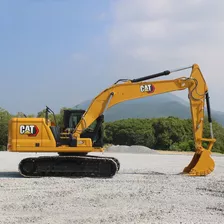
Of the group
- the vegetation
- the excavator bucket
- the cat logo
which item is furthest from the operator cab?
the vegetation

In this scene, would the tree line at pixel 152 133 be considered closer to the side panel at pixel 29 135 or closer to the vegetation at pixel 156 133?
the vegetation at pixel 156 133

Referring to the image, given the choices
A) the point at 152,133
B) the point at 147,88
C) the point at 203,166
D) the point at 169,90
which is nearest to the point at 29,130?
the point at 147,88

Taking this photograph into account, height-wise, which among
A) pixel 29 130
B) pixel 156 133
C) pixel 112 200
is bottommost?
pixel 112 200

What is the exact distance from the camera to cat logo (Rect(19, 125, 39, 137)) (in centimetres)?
1547

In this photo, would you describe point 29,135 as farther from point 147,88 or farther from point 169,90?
point 169,90

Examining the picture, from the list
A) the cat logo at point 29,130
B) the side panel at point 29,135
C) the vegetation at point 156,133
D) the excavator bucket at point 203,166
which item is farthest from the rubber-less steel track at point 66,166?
the vegetation at point 156,133

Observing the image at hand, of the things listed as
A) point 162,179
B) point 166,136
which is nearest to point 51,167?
point 162,179

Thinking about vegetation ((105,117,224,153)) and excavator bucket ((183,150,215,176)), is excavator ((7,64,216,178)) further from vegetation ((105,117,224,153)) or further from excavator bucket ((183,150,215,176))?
vegetation ((105,117,224,153))

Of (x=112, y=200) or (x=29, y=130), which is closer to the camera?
(x=112, y=200)

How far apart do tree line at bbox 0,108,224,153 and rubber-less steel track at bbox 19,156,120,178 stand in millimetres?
30909

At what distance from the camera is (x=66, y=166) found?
1545cm

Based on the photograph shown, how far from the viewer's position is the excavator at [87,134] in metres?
15.4

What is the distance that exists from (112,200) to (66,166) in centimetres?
501

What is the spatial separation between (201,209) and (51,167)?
6.92 meters
